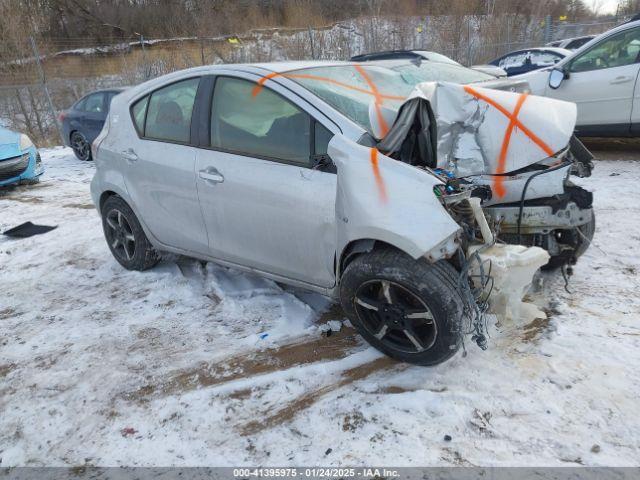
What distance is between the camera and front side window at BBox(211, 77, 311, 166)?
308 cm

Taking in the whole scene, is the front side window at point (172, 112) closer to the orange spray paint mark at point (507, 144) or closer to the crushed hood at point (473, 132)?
the crushed hood at point (473, 132)

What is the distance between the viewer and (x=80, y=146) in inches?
428

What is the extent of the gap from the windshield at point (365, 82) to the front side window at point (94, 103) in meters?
8.19

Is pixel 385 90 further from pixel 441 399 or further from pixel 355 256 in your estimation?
pixel 441 399

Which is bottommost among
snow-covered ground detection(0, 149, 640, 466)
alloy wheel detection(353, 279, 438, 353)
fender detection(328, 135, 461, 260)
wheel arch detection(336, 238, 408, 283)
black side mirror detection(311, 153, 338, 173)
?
snow-covered ground detection(0, 149, 640, 466)

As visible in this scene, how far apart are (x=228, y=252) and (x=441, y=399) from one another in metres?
1.82

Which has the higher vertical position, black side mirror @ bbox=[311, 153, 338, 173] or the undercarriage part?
black side mirror @ bbox=[311, 153, 338, 173]


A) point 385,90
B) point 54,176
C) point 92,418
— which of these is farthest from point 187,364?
point 54,176

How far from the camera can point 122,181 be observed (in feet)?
13.9

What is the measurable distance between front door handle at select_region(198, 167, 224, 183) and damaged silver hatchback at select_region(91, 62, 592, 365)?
0.03ft

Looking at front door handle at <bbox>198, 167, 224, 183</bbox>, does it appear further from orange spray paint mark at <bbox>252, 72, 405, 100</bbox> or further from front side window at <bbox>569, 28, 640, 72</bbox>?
front side window at <bbox>569, 28, 640, 72</bbox>

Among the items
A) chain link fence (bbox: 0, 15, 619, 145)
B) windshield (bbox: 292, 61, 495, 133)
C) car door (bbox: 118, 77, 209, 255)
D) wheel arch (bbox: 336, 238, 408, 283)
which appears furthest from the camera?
chain link fence (bbox: 0, 15, 619, 145)

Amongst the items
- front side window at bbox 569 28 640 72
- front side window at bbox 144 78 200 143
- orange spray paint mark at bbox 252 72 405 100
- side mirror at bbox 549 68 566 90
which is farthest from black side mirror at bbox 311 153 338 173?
front side window at bbox 569 28 640 72

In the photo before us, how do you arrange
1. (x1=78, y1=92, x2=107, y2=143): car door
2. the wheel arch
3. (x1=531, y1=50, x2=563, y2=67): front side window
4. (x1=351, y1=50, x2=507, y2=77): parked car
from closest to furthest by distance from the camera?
the wheel arch → (x1=351, y1=50, x2=507, y2=77): parked car → (x1=78, y1=92, x2=107, y2=143): car door → (x1=531, y1=50, x2=563, y2=67): front side window
